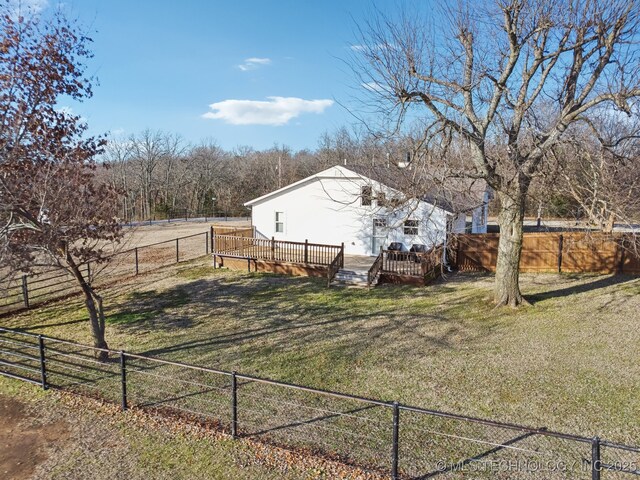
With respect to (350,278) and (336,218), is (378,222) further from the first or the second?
(350,278)

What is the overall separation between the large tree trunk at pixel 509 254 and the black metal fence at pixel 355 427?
20.9 ft

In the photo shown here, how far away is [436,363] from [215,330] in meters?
5.18

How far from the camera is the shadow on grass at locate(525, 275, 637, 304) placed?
12290 millimetres

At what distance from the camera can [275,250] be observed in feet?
54.9

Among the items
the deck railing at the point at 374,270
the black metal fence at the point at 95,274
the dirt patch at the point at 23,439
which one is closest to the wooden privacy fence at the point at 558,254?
the deck railing at the point at 374,270

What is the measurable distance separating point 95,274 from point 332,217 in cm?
1183

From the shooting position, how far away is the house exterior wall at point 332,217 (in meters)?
17.8

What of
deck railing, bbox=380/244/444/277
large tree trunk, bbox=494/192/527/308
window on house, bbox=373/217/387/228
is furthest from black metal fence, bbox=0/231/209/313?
large tree trunk, bbox=494/192/527/308

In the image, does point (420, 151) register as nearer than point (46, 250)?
No

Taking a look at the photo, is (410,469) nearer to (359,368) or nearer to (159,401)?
(359,368)

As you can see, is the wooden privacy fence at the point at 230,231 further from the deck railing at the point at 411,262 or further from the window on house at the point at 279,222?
the deck railing at the point at 411,262

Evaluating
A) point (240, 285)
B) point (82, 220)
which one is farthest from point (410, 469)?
point (240, 285)

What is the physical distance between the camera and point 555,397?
21.6ft

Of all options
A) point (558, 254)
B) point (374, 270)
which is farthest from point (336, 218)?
point (558, 254)
